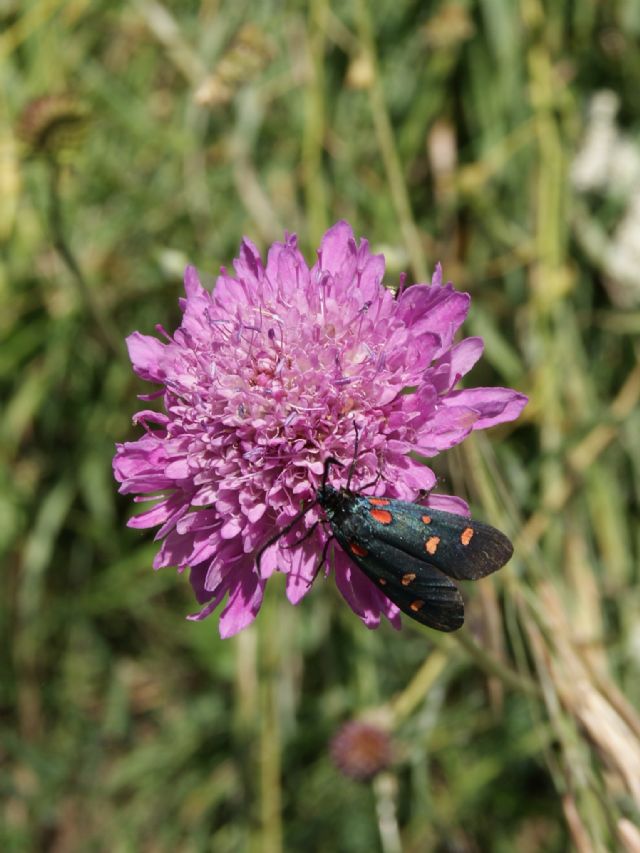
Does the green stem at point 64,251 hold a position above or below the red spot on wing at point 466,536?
above

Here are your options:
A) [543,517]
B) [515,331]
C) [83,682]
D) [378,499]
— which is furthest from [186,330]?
[83,682]

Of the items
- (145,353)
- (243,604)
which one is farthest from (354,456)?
(145,353)

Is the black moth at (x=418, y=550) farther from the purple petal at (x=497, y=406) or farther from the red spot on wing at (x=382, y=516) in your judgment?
the purple petal at (x=497, y=406)

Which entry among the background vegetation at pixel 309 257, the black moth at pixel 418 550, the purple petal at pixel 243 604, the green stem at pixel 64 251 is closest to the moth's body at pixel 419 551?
the black moth at pixel 418 550

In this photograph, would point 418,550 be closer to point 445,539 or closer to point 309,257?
point 445,539

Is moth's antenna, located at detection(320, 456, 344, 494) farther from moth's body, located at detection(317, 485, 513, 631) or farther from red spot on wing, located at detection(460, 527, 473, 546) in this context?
red spot on wing, located at detection(460, 527, 473, 546)

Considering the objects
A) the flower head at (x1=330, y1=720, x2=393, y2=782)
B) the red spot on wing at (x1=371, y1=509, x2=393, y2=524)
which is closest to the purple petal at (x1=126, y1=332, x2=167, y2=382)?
the red spot on wing at (x1=371, y1=509, x2=393, y2=524)
